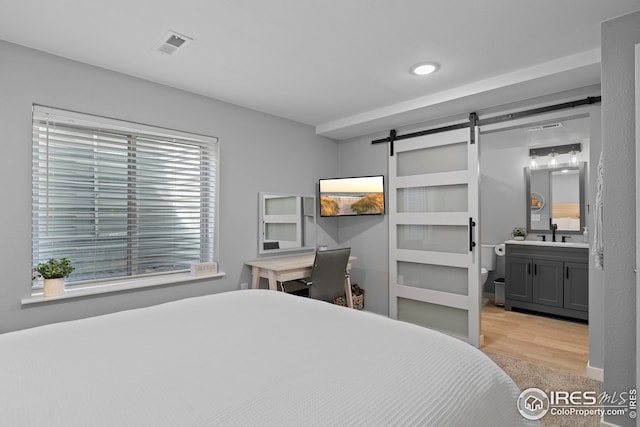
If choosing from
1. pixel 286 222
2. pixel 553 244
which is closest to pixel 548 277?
pixel 553 244

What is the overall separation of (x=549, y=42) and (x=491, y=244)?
3.54 metres

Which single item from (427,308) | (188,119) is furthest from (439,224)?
(188,119)

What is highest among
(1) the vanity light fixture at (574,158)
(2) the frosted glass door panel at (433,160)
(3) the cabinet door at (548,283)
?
(1) the vanity light fixture at (574,158)

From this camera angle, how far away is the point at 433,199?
11.7ft

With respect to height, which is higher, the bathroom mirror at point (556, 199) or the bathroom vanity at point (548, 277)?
the bathroom mirror at point (556, 199)

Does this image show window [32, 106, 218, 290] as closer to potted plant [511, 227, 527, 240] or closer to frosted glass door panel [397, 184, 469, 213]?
frosted glass door panel [397, 184, 469, 213]

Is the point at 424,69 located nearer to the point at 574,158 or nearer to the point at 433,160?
the point at 433,160

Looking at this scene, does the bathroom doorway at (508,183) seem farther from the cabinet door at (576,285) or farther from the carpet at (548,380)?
the carpet at (548,380)

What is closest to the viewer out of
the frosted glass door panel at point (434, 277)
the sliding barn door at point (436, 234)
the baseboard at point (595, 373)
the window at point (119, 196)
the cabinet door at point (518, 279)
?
the window at point (119, 196)

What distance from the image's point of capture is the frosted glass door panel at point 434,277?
3361 millimetres

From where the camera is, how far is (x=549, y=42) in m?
2.16

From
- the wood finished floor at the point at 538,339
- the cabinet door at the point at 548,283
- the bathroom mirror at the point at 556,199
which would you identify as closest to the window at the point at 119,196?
the wood finished floor at the point at 538,339

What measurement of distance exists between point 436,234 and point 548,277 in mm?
1790

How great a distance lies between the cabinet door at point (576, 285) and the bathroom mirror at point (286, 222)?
→ 3069 millimetres
